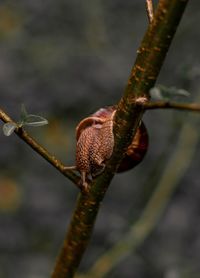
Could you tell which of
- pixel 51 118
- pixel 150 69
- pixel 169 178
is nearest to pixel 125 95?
pixel 150 69

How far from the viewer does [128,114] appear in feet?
1.77

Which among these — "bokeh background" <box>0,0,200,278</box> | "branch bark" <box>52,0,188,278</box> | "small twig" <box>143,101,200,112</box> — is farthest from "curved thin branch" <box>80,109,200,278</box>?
"small twig" <box>143,101,200,112</box>

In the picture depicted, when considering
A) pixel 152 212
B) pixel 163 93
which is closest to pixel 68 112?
pixel 152 212

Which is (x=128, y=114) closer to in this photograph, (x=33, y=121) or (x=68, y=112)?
(x=33, y=121)

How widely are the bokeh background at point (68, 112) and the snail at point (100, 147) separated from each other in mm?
1175

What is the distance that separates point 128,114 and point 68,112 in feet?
4.97

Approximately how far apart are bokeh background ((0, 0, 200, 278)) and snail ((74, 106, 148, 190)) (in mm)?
1175

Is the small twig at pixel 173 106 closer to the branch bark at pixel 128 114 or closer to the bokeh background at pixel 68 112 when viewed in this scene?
the branch bark at pixel 128 114

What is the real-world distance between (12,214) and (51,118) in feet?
0.97

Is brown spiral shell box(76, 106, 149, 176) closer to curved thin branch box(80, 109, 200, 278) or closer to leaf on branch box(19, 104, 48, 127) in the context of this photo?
leaf on branch box(19, 104, 48, 127)

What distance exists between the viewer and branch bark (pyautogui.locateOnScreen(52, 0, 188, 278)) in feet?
1.65

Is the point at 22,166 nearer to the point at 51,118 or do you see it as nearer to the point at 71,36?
the point at 51,118

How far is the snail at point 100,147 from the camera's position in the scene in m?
0.59

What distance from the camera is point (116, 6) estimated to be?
6.61 ft
